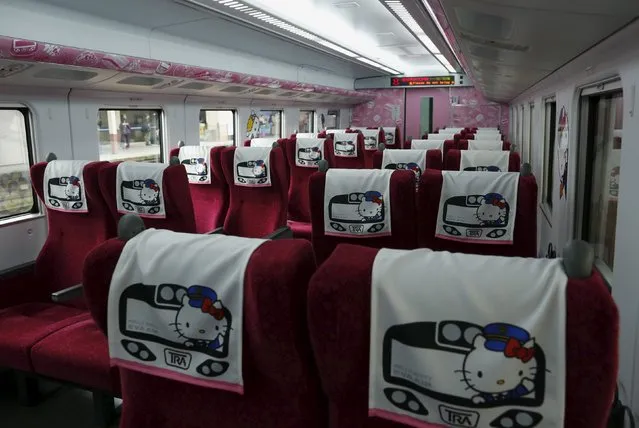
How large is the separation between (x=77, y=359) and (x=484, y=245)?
6.86 feet

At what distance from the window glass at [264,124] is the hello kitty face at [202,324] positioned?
7663 millimetres

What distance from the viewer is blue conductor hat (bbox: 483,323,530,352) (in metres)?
1.00

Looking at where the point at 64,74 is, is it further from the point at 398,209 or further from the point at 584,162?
the point at 584,162

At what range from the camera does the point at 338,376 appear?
1.16 m

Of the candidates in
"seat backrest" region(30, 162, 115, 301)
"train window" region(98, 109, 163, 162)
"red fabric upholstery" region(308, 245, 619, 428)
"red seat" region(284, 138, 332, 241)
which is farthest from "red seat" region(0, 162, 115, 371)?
"red fabric upholstery" region(308, 245, 619, 428)

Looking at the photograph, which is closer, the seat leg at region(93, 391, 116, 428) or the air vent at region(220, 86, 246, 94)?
the seat leg at region(93, 391, 116, 428)

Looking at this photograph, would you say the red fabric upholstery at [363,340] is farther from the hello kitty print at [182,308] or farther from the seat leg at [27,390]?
the seat leg at [27,390]

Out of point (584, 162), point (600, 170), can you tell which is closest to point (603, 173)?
point (600, 170)

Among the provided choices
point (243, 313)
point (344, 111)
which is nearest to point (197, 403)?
point (243, 313)

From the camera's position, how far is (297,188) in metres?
5.62

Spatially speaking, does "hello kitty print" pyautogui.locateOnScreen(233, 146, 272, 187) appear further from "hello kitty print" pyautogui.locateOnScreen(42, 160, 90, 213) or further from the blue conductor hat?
the blue conductor hat

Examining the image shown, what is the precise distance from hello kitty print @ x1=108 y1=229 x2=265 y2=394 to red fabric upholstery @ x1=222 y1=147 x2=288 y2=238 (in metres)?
2.89

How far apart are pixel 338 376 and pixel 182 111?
19.7 ft

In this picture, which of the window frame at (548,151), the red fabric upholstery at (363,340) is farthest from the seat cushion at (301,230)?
the red fabric upholstery at (363,340)
